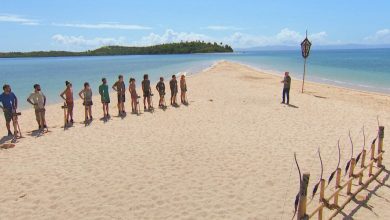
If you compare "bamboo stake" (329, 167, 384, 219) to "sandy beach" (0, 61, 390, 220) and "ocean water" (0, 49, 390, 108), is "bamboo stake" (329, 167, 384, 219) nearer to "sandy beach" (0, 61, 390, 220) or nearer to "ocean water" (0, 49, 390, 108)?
"sandy beach" (0, 61, 390, 220)

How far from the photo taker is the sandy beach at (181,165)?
21.0 ft

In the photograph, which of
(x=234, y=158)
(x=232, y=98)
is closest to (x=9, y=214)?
(x=234, y=158)

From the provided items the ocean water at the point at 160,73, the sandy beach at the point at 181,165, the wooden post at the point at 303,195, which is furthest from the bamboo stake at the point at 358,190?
the ocean water at the point at 160,73

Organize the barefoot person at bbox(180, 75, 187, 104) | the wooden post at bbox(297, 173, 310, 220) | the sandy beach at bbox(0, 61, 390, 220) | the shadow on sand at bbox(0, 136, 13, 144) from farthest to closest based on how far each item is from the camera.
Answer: the barefoot person at bbox(180, 75, 187, 104)
the shadow on sand at bbox(0, 136, 13, 144)
the sandy beach at bbox(0, 61, 390, 220)
the wooden post at bbox(297, 173, 310, 220)

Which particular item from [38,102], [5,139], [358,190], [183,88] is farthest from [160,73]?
[358,190]

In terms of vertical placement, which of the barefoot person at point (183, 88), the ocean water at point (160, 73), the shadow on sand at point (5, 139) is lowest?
the ocean water at point (160, 73)

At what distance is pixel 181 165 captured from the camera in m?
8.45

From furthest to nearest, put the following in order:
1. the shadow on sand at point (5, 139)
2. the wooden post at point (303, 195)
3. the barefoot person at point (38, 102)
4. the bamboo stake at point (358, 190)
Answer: the barefoot person at point (38, 102), the shadow on sand at point (5, 139), the bamboo stake at point (358, 190), the wooden post at point (303, 195)

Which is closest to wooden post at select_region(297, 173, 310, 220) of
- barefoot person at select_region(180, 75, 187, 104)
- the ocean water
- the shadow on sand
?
the shadow on sand

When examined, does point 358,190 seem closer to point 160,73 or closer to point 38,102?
point 38,102

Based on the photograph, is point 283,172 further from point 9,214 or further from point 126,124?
point 126,124

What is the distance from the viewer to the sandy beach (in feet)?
21.0

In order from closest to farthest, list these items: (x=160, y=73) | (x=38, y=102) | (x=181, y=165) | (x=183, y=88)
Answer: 1. (x=181, y=165)
2. (x=38, y=102)
3. (x=183, y=88)
4. (x=160, y=73)

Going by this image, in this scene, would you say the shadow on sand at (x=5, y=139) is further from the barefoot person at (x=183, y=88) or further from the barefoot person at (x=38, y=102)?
the barefoot person at (x=183, y=88)
